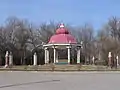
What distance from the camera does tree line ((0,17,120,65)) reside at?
250 feet

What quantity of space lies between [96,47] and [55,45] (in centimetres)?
2931

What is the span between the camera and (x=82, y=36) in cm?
9406

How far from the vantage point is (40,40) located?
88.6 metres

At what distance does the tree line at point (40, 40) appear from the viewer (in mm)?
76312
